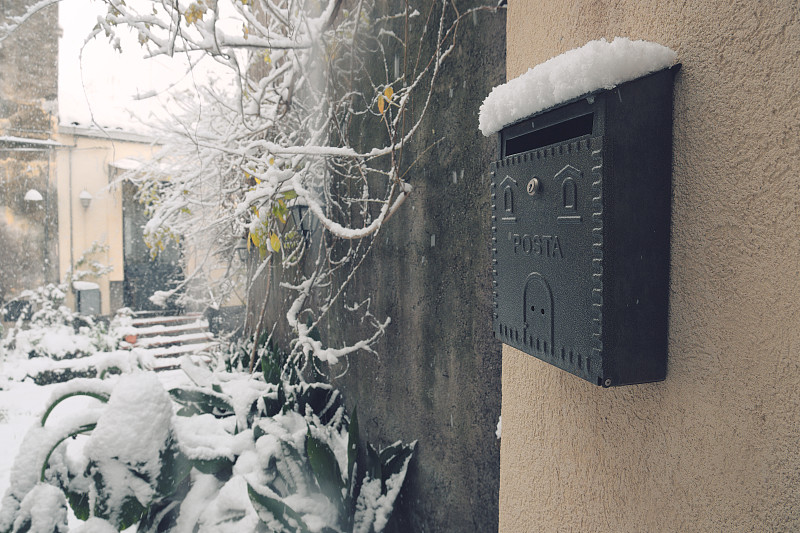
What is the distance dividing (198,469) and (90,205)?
10.9 meters

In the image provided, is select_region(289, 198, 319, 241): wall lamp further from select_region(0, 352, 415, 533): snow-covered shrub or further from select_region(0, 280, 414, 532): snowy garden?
select_region(0, 352, 415, 533): snow-covered shrub

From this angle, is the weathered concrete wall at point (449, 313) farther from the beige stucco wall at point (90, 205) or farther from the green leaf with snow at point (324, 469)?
the beige stucco wall at point (90, 205)

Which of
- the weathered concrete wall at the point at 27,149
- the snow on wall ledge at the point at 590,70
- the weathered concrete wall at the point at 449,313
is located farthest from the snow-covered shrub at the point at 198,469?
the weathered concrete wall at the point at 27,149

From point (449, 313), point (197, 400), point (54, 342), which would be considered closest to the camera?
point (449, 313)

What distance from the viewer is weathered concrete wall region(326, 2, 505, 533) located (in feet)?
5.56

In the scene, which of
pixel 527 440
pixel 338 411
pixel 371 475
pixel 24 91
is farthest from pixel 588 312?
pixel 24 91

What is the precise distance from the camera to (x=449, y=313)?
1.93 metres

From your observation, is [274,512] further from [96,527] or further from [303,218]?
[303,218]

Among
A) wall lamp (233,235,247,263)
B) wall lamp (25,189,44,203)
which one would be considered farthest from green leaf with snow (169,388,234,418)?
wall lamp (25,189,44,203)

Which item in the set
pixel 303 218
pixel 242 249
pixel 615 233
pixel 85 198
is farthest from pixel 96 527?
pixel 85 198

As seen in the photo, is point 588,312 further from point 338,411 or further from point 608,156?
point 338,411

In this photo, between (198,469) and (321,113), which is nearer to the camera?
(198,469)

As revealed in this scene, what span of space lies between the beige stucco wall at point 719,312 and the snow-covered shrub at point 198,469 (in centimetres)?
153

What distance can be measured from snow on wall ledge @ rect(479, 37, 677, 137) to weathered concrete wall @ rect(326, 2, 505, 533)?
82 centimetres
